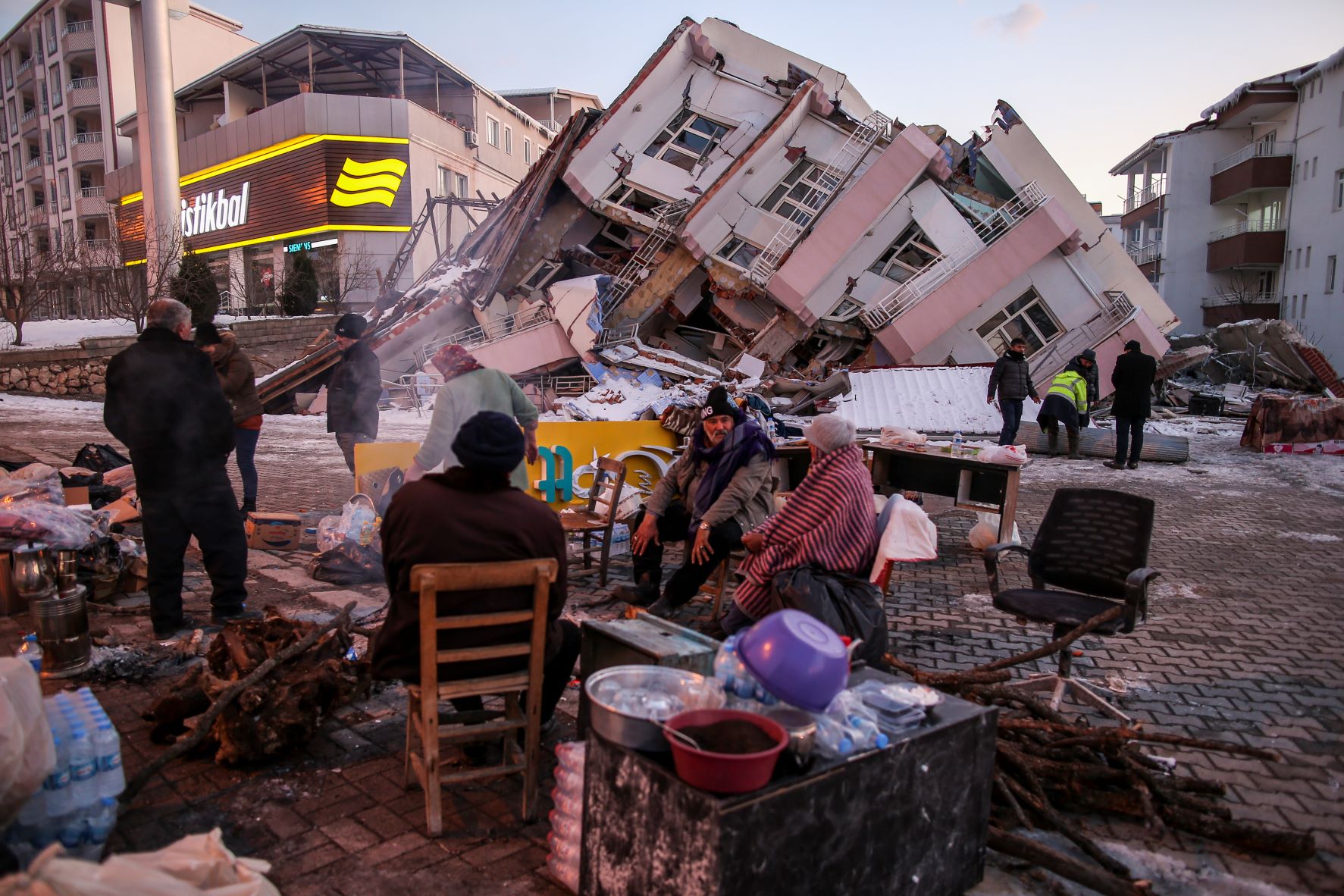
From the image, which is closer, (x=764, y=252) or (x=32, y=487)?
(x=32, y=487)

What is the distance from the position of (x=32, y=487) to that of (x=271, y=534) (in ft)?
5.69

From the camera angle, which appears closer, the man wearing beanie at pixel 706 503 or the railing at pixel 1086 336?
the man wearing beanie at pixel 706 503

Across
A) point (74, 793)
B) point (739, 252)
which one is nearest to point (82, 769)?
point (74, 793)

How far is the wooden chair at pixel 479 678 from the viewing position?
9.72 ft

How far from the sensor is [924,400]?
58.9 feet

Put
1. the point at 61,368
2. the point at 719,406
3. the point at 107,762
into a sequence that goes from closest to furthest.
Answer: the point at 107,762, the point at 719,406, the point at 61,368

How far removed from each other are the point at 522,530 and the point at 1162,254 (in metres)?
41.5

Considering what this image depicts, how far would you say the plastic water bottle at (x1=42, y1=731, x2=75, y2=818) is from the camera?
2541 millimetres

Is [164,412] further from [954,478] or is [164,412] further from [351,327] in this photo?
[954,478]

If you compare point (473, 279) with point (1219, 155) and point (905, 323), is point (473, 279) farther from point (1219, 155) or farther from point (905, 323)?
point (1219, 155)

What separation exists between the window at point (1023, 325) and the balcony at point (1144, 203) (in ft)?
67.8

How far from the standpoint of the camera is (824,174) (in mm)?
22828

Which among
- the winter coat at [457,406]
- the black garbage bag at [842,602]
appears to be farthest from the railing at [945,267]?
the black garbage bag at [842,602]

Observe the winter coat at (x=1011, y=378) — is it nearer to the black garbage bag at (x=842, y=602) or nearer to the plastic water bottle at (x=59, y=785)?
the black garbage bag at (x=842, y=602)
